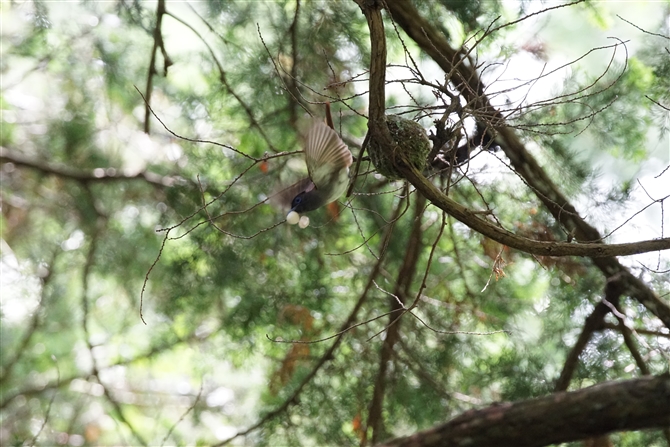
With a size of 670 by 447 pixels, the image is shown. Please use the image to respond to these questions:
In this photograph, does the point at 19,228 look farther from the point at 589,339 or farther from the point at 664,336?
the point at 664,336

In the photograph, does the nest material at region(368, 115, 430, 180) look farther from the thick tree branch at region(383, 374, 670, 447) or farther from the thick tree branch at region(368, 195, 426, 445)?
the thick tree branch at region(368, 195, 426, 445)

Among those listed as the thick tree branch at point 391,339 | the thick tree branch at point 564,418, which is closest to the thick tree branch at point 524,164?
the thick tree branch at point 391,339

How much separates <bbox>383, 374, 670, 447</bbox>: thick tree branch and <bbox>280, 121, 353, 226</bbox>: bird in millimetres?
446

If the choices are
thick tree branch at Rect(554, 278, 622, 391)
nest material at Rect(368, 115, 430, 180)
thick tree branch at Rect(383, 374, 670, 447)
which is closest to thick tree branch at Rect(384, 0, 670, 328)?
thick tree branch at Rect(554, 278, 622, 391)

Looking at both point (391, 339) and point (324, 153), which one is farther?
point (391, 339)

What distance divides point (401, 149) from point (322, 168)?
0.43 ft

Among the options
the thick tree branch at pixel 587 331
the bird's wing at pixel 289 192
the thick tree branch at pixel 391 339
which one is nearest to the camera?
the bird's wing at pixel 289 192

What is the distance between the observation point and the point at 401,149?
43.9 inches

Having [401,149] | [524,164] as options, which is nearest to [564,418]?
[401,149]

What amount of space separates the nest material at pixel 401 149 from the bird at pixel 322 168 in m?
0.05

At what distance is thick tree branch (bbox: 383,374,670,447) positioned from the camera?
104 cm

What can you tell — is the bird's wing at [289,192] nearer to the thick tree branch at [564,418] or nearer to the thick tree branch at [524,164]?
the thick tree branch at [564,418]

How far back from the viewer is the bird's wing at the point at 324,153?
1.07m

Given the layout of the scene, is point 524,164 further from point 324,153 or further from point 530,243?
point 324,153
